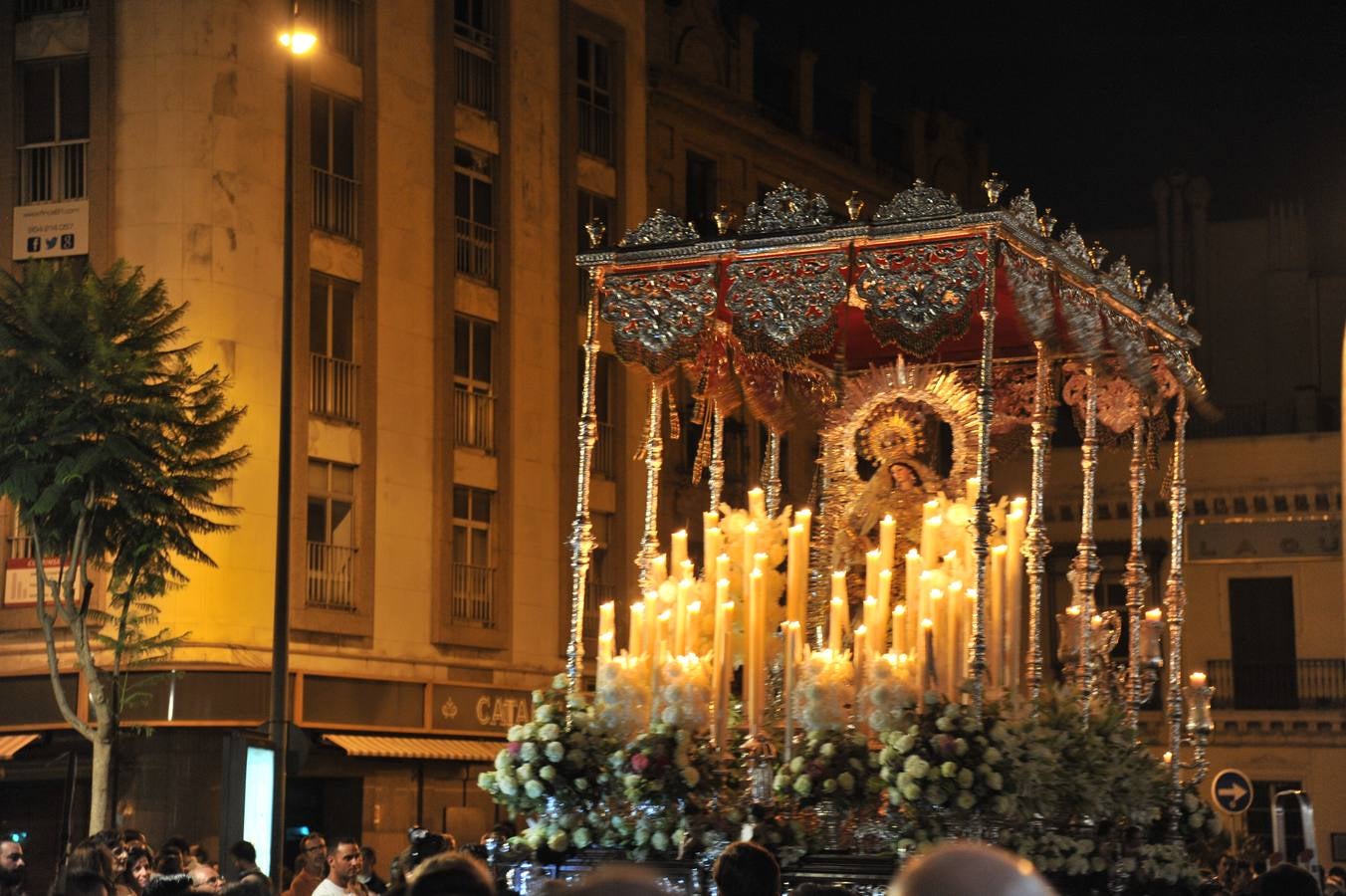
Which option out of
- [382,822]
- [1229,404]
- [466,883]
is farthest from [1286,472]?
[466,883]

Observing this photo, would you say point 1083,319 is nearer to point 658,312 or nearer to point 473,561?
point 658,312

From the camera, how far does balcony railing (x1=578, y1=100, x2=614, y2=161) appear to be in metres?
35.8

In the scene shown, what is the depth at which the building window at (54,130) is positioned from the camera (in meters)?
28.8

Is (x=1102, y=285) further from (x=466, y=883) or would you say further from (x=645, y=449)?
(x=466, y=883)

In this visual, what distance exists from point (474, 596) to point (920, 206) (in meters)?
17.6

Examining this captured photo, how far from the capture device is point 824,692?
49.8 ft

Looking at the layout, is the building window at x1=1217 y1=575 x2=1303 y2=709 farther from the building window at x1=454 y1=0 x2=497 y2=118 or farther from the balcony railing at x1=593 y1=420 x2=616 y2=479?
the building window at x1=454 y1=0 x2=497 y2=118

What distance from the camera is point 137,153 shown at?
93.2 ft

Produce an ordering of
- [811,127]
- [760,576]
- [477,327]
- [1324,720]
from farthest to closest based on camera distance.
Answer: [811,127] → [1324,720] → [477,327] → [760,576]

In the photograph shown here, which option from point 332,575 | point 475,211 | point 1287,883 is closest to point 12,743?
point 332,575

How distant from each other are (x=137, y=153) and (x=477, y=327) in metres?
6.44

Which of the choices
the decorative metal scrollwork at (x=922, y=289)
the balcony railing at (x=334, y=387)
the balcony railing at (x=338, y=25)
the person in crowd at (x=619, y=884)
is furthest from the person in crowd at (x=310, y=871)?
the balcony railing at (x=338, y=25)

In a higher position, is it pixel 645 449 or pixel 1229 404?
pixel 1229 404

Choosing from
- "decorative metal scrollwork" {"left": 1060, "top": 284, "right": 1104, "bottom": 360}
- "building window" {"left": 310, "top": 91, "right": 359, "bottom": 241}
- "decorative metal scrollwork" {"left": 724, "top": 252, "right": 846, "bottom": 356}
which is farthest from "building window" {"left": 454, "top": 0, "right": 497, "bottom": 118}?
"decorative metal scrollwork" {"left": 1060, "top": 284, "right": 1104, "bottom": 360}
